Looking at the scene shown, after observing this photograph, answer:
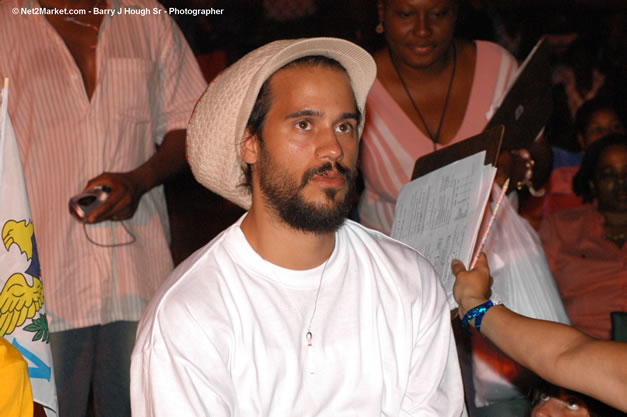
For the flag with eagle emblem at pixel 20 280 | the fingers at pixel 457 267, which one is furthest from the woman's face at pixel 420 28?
the flag with eagle emblem at pixel 20 280

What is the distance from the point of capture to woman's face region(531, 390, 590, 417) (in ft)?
9.70

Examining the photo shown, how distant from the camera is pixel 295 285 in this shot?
94.3 inches

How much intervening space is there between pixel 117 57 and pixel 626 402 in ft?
7.72

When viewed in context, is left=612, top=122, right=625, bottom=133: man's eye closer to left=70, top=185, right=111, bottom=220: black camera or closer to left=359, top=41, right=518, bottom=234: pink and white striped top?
left=359, top=41, right=518, bottom=234: pink and white striped top

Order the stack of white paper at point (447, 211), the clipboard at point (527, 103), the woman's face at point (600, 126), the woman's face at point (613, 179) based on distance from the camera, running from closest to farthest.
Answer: the stack of white paper at point (447, 211) < the clipboard at point (527, 103) < the woman's face at point (613, 179) < the woman's face at point (600, 126)

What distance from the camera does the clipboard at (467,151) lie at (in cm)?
265

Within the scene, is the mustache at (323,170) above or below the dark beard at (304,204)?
above

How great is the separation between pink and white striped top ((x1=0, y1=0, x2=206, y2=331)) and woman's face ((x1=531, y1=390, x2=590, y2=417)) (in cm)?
166

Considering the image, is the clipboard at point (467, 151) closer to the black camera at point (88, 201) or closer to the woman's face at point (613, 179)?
the black camera at point (88, 201)

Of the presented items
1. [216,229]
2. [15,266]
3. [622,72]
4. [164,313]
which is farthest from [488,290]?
[622,72]

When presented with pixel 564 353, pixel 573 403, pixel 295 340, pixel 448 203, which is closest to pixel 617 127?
pixel 573 403

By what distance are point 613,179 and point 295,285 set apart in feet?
9.18

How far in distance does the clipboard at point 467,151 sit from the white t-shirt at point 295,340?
474 millimetres

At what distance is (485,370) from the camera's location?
3.48 m
